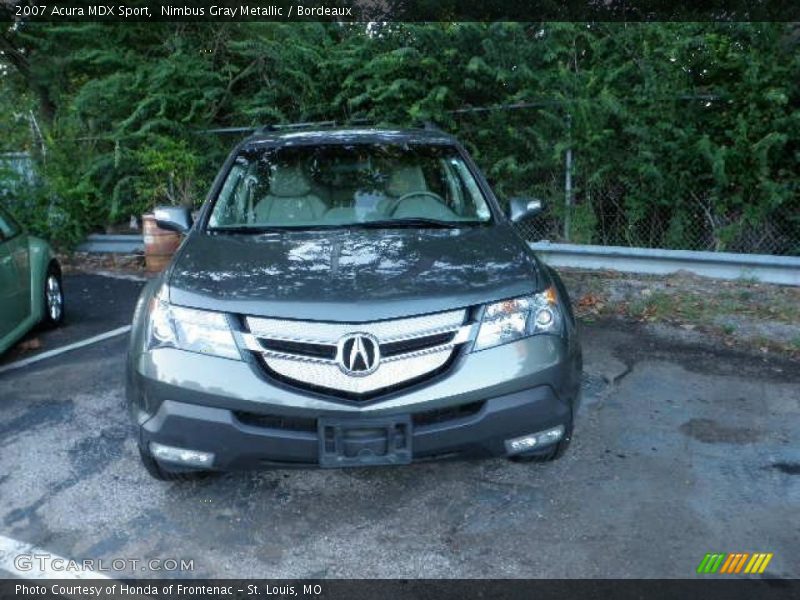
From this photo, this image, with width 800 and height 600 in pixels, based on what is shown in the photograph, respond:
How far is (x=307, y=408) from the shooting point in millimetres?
2641

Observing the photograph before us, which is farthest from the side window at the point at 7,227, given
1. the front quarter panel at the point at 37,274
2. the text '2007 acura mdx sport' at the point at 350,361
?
the text '2007 acura mdx sport' at the point at 350,361

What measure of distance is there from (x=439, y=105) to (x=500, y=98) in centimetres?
74

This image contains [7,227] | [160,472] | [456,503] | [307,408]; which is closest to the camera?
[307,408]

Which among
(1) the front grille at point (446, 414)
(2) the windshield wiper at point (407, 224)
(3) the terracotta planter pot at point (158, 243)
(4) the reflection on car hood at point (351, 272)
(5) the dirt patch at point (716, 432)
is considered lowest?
(5) the dirt patch at point (716, 432)

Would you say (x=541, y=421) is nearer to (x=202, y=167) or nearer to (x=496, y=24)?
(x=496, y=24)

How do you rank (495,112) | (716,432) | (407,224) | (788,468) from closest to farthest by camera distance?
(788,468) → (407,224) → (716,432) → (495,112)

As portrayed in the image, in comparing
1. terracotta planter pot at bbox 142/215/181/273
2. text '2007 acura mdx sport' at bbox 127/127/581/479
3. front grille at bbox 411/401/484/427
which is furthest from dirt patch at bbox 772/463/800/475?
terracotta planter pot at bbox 142/215/181/273

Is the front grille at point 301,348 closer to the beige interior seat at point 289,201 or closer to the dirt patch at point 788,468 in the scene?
the beige interior seat at point 289,201

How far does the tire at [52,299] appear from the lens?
614 centimetres

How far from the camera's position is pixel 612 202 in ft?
26.2

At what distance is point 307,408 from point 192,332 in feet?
1.90

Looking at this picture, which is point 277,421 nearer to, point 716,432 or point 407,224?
point 407,224

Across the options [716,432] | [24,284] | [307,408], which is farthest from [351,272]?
[24,284]

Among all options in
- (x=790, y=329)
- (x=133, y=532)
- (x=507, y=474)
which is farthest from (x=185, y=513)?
(x=790, y=329)
